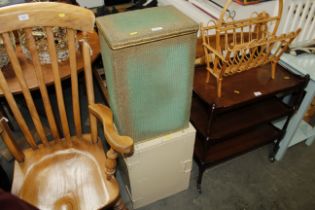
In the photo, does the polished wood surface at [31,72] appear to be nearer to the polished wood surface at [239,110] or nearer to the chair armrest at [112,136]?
the chair armrest at [112,136]

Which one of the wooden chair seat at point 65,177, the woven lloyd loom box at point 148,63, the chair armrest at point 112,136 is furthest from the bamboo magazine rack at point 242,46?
the wooden chair seat at point 65,177

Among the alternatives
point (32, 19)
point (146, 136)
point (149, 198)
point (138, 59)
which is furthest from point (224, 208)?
point (32, 19)

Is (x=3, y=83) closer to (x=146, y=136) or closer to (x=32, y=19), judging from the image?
(x=32, y=19)

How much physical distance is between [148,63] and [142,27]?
4.7 inches

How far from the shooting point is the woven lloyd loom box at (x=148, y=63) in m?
0.83

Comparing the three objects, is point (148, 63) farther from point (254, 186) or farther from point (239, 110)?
point (254, 186)

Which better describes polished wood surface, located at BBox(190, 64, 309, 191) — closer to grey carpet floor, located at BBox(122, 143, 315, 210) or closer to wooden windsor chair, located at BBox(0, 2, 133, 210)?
grey carpet floor, located at BBox(122, 143, 315, 210)

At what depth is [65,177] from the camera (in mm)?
1043

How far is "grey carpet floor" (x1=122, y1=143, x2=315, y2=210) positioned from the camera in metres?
1.46

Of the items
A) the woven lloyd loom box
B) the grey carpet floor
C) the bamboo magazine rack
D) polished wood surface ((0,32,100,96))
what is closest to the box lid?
the woven lloyd loom box

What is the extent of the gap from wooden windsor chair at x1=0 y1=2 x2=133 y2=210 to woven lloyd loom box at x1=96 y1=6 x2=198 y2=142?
0.34 ft

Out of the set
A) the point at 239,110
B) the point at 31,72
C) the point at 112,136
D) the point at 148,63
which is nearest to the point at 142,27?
the point at 148,63

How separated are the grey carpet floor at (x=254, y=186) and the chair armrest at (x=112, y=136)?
2.34ft

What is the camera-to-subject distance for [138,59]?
85 centimetres
